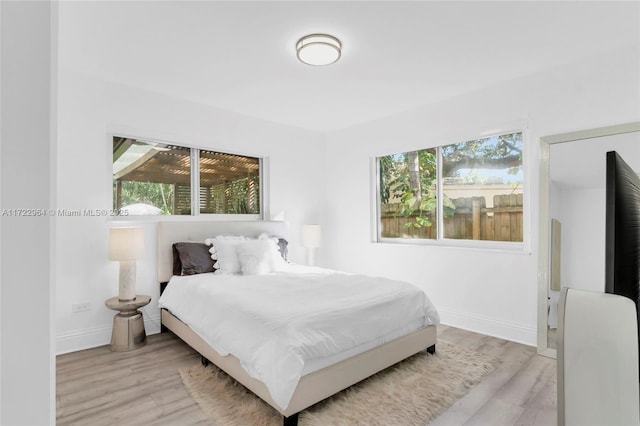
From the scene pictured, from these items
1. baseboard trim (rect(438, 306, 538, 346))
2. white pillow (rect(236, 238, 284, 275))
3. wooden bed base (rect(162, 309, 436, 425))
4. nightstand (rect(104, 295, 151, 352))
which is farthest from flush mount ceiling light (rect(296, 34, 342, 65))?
baseboard trim (rect(438, 306, 538, 346))

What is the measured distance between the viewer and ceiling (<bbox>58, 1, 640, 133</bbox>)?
218 cm

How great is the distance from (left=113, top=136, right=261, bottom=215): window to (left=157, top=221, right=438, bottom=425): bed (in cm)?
41

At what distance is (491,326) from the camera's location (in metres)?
3.40

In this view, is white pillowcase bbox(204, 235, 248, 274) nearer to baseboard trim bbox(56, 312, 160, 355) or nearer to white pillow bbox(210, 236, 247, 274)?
A: white pillow bbox(210, 236, 247, 274)

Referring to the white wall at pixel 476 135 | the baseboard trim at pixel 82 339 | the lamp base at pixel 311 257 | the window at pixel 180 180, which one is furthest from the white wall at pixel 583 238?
the baseboard trim at pixel 82 339

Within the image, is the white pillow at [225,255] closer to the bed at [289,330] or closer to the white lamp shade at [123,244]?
the bed at [289,330]

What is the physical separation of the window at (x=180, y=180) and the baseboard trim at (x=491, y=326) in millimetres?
2727

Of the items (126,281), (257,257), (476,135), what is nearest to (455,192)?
(476,135)

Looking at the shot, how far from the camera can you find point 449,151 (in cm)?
394

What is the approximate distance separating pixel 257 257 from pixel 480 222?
8.09 ft

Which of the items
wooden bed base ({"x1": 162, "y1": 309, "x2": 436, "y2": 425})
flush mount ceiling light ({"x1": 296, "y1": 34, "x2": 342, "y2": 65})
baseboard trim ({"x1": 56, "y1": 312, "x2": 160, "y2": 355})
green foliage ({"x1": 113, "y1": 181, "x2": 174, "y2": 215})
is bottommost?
baseboard trim ({"x1": 56, "y1": 312, "x2": 160, "y2": 355})

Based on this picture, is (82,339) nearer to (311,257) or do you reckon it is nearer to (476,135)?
(311,257)

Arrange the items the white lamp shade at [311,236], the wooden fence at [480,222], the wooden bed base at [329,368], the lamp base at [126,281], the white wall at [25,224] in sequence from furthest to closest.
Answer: the white lamp shade at [311,236], the wooden fence at [480,222], the lamp base at [126,281], the wooden bed base at [329,368], the white wall at [25,224]

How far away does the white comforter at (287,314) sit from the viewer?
6.27ft
